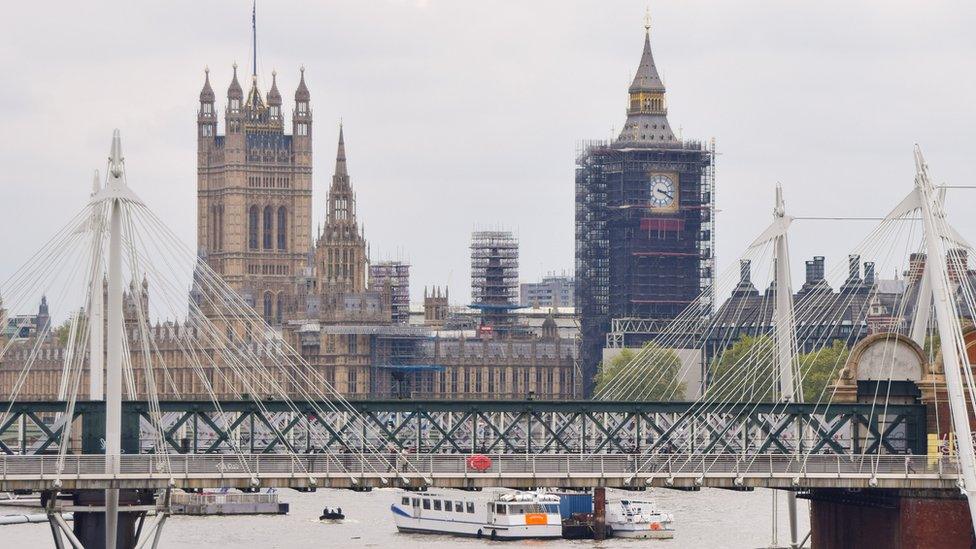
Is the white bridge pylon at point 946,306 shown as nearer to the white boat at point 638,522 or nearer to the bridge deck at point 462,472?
the bridge deck at point 462,472

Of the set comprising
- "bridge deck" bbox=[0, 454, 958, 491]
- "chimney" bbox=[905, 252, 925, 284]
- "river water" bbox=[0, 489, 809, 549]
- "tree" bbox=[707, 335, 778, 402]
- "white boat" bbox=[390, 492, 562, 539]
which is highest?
"chimney" bbox=[905, 252, 925, 284]

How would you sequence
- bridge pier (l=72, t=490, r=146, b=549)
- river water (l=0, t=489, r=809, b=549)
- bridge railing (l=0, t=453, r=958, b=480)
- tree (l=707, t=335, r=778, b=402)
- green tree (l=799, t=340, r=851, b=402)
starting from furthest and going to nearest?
green tree (l=799, t=340, r=851, b=402), river water (l=0, t=489, r=809, b=549), tree (l=707, t=335, r=778, b=402), bridge pier (l=72, t=490, r=146, b=549), bridge railing (l=0, t=453, r=958, b=480)

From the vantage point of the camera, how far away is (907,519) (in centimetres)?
9088

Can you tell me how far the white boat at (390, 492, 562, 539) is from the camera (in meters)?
133

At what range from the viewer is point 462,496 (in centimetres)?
15325

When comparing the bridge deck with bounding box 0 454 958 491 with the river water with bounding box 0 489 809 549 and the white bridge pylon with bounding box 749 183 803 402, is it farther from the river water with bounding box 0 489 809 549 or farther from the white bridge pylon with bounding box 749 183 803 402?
the river water with bounding box 0 489 809 549

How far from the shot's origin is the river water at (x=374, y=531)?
126875 millimetres

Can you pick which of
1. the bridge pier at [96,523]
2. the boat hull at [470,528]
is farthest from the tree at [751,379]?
the bridge pier at [96,523]

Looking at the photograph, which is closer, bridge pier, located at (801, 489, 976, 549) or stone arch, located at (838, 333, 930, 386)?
bridge pier, located at (801, 489, 976, 549)

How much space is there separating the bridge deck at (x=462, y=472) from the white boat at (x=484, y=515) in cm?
4010

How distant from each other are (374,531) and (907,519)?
53.1m

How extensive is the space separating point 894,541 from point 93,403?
27.1 metres

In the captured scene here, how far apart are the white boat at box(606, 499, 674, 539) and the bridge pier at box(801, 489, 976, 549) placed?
→ 1463 inches

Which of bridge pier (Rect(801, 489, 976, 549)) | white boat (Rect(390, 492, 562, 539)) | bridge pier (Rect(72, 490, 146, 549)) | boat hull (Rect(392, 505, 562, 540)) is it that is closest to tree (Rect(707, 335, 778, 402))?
bridge pier (Rect(801, 489, 976, 549))
